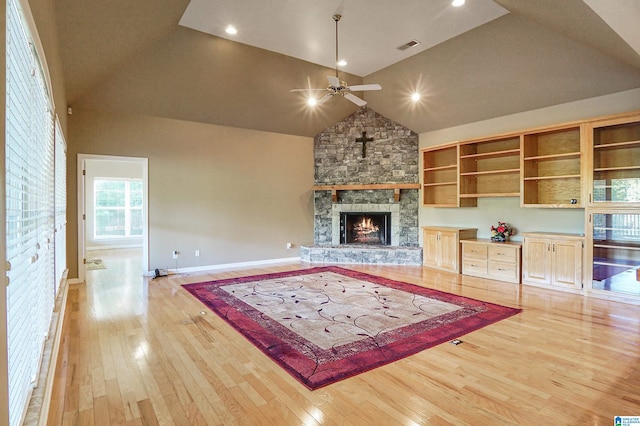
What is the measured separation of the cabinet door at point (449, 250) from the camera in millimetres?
6316

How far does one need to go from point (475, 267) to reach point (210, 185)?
513cm

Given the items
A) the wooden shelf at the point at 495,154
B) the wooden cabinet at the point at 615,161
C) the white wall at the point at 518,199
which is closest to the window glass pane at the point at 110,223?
the white wall at the point at 518,199

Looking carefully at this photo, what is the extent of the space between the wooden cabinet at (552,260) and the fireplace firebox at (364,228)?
9.60ft

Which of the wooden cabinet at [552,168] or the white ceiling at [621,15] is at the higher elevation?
the white ceiling at [621,15]

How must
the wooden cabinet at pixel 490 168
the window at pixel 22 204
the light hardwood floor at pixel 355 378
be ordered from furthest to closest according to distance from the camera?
the wooden cabinet at pixel 490 168
the light hardwood floor at pixel 355 378
the window at pixel 22 204

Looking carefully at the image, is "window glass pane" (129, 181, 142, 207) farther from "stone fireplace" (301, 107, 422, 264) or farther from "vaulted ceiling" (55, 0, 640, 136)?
"stone fireplace" (301, 107, 422, 264)

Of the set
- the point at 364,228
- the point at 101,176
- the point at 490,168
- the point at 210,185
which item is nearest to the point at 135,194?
the point at 101,176

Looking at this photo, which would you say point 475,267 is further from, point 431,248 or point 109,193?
point 109,193

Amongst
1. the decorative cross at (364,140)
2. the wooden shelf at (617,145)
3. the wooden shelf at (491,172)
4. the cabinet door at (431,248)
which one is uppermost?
the decorative cross at (364,140)

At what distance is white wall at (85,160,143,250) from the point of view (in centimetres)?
947

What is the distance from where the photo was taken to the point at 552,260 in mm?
5113

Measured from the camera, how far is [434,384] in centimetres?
247

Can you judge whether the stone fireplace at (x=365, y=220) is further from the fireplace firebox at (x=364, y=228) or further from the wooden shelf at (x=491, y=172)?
the wooden shelf at (x=491, y=172)

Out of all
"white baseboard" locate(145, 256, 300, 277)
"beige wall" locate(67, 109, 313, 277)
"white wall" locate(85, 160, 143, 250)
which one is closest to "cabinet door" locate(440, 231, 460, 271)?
"beige wall" locate(67, 109, 313, 277)
